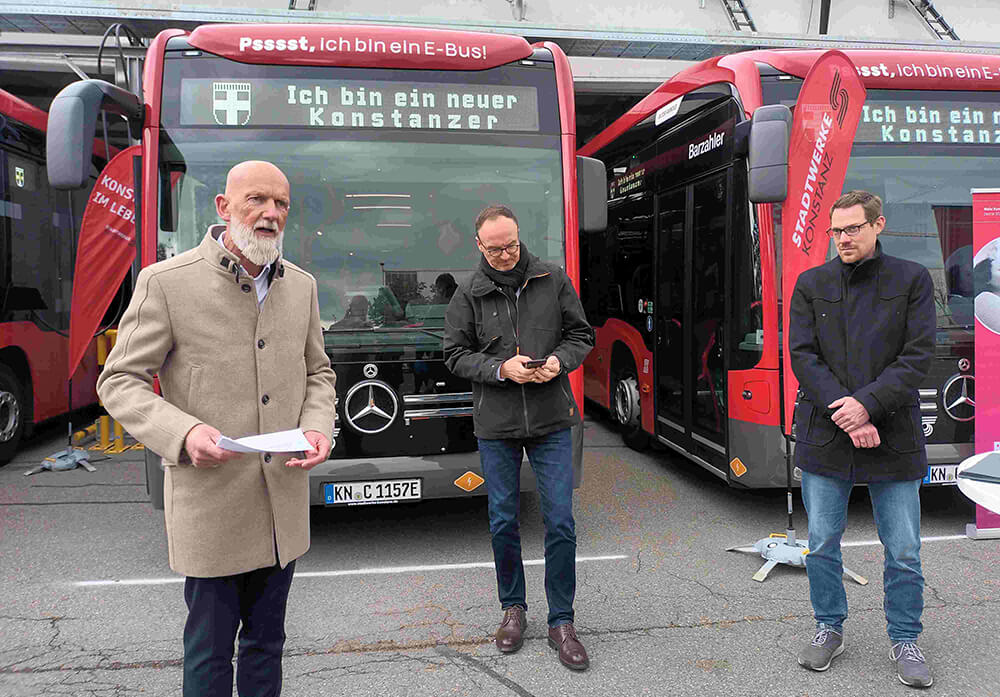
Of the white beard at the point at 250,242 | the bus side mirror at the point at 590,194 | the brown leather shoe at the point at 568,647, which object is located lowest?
the brown leather shoe at the point at 568,647

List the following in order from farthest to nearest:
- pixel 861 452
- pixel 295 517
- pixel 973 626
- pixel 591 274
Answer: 1. pixel 591 274
2. pixel 973 626
3. pixel 861 452
4. pixel 295 517

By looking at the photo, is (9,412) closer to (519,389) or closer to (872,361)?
(519,389)

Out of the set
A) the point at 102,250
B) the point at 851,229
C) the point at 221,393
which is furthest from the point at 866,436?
the point at 102,250

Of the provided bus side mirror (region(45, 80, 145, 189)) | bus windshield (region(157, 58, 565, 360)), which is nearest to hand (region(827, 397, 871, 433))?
bus windshield (region(157, 58, 565, 360))

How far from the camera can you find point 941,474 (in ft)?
16.6

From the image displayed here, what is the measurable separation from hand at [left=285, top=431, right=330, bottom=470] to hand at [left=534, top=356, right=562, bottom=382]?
1146 millimetres

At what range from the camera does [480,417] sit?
343 cm

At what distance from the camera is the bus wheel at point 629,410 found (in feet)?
24.9

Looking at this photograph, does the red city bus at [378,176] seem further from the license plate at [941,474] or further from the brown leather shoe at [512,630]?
the license plate at [941,474]

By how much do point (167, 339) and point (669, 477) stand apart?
211 inches

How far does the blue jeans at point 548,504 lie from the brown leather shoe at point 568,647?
0.12 ft

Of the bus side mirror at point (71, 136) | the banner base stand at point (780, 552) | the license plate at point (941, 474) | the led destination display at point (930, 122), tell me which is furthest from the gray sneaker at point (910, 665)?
the bus side mirror at point (71, 136)

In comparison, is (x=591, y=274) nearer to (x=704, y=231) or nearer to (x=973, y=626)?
(x=704, y=231)

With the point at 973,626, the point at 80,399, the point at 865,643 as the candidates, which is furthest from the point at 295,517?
the point at 80,399
